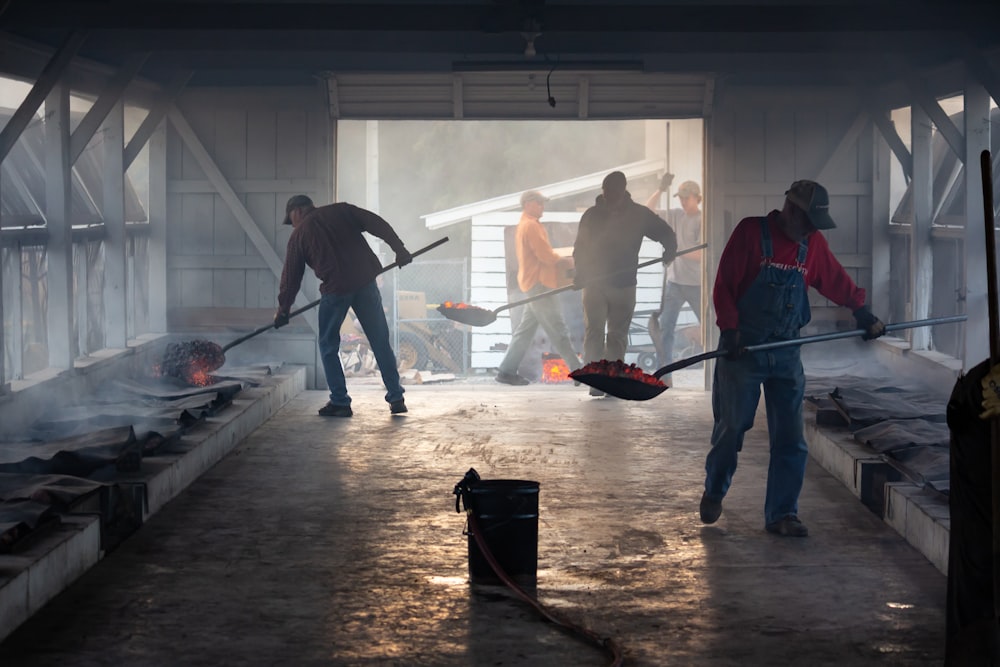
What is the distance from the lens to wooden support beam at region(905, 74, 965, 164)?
9922mm

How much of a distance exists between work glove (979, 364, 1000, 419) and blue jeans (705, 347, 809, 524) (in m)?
2.56

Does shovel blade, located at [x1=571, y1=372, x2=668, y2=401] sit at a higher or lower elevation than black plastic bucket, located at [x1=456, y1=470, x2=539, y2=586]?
higher

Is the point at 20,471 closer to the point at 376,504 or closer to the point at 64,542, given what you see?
the point at 64,542

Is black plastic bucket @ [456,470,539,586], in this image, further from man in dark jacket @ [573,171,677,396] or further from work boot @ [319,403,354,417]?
man in dark jacket @ [573,171,677,396]

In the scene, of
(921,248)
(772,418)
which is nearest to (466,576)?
(772,418)

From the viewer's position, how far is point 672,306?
44.4 ft

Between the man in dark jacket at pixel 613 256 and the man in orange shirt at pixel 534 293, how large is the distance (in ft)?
3.85

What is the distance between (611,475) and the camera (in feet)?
26.4

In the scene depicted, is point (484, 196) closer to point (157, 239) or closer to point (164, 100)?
point (157, 239)

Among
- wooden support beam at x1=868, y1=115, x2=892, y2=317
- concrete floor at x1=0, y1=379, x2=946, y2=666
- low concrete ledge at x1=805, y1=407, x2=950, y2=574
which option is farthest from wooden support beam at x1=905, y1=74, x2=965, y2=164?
concrete floor at x1=0, y1=379, x2=946, y2=666

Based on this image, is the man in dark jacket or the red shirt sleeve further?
the man in dark jacket

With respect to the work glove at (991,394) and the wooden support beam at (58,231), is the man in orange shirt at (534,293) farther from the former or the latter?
the work glove at (991,394)

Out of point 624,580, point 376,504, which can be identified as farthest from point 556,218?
point 624,580

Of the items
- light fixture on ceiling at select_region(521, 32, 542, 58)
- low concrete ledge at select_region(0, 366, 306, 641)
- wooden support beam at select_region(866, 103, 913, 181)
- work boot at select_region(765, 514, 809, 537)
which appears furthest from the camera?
wooden support beam at select_region(866, 103, 913, 181)
